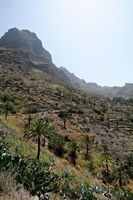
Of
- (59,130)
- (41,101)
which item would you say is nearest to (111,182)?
(59,130)

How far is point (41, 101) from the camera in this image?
13738cm

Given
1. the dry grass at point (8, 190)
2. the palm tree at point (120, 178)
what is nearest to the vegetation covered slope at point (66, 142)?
the palm tree at point (120, 178)

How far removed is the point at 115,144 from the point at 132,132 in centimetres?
2124

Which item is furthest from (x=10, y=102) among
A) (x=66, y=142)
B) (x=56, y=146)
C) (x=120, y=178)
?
(x=120, y=178)

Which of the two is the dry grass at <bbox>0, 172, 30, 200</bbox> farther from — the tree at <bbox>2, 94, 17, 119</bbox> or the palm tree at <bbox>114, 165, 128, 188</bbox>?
the tree at <bbox>2, 94, 17, 119</bbox>

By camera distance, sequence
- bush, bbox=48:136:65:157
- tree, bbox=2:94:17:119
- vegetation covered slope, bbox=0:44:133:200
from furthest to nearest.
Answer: tree, bbox=2:94:17:119 → bush, bbox=48:136:65:157 → vegetation covered slope, bbox=0:44:133:200

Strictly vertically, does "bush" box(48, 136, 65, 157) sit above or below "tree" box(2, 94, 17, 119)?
below

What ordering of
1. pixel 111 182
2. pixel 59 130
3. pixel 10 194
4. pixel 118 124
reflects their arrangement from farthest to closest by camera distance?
1. pixel 118 124
2. pixel 59 130
3. pixel 111 182
4. pixel 10 194

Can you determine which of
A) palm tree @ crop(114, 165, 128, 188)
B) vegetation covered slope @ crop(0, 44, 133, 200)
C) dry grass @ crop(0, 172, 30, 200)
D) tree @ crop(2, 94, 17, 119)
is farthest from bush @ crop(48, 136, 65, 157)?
dry grass @ crop(0, 172, 30, 200)

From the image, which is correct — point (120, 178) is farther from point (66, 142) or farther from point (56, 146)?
point (66, 142)

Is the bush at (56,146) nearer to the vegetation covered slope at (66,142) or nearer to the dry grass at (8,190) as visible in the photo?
the vegetation covered slope at (66,142)

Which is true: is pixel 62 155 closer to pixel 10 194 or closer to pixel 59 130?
pixel 59 130

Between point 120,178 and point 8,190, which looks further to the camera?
point 120,178

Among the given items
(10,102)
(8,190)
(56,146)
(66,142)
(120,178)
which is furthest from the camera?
(10,102)
